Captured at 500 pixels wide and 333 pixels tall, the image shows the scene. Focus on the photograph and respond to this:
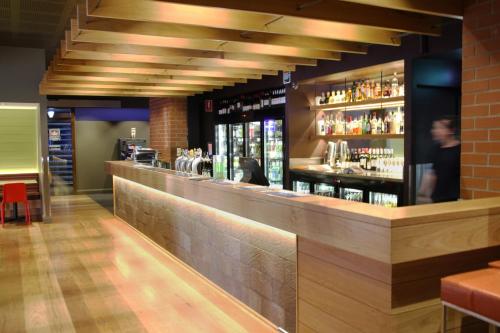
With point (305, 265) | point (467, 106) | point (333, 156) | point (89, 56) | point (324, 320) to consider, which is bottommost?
point (324, 320)

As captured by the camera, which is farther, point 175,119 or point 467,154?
point 175,119

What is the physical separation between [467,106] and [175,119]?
766 cm

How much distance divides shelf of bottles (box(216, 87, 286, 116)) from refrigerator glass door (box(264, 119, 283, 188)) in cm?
32

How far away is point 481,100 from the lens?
3.42 m

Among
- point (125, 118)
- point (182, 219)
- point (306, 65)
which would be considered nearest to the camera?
point (182, 219)

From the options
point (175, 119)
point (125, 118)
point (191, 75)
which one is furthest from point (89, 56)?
point (125, 118)

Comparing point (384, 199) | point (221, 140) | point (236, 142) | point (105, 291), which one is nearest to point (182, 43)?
point (105, 291)

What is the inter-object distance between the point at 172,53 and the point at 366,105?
2.73 metres

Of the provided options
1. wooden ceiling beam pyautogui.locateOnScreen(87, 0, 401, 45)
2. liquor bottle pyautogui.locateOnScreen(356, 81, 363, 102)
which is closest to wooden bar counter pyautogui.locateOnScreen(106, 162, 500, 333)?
wooden ceiling beam pyautogui.locateOnScreen(87, 0, 401, 45)

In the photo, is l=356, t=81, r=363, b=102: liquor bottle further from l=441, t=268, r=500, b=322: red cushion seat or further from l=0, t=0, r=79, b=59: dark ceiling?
l=441, t=268, r=500, b=322: red cushion seat

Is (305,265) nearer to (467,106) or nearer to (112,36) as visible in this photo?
(467,106)

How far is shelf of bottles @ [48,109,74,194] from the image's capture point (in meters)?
13.2

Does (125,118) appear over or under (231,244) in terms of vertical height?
over

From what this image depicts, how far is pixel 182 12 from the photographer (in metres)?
3.78
